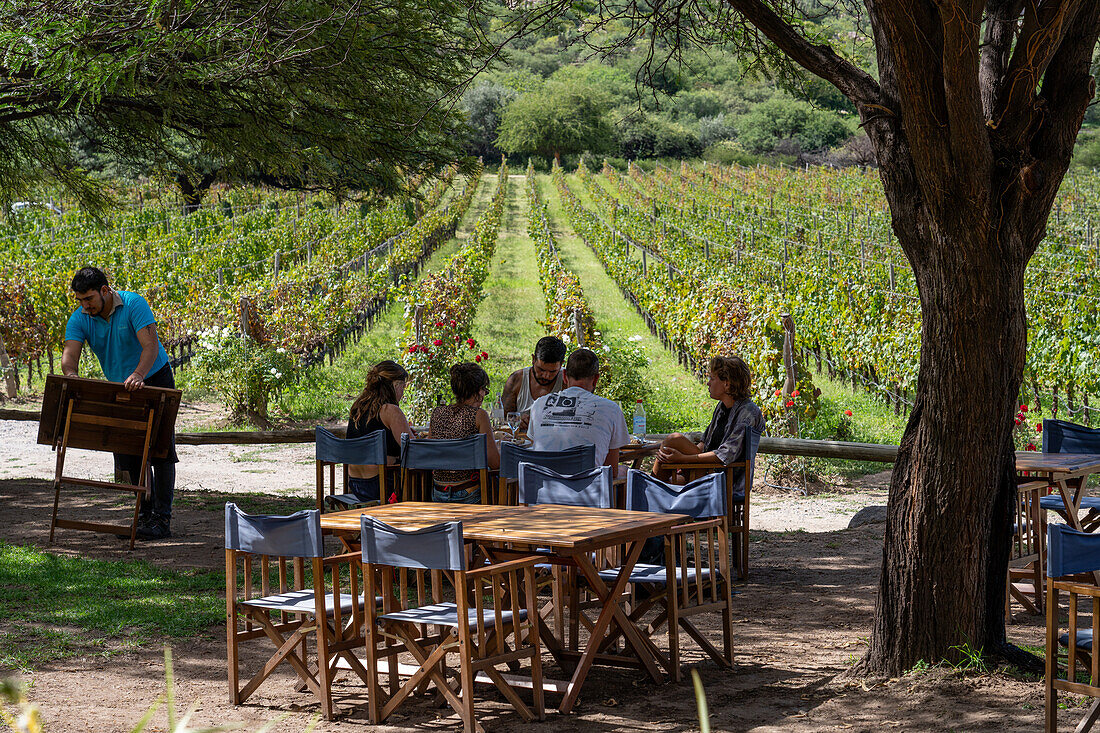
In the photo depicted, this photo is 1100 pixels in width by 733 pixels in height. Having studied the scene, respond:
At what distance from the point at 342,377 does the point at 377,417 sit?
851 cm

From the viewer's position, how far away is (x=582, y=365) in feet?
17.0

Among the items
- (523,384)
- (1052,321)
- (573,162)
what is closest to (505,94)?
(573,162)

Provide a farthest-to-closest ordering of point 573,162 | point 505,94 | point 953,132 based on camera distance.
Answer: point 505,94
point 573,162
point 953,132

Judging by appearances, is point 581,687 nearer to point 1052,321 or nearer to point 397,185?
point 397,185

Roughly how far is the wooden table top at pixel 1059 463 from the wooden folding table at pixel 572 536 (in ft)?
5.45

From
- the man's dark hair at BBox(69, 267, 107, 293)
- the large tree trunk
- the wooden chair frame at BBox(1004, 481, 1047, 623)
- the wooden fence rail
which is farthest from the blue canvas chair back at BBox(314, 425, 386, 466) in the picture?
the wooden chair frame at BBox(1004, 481, 1047, 623)

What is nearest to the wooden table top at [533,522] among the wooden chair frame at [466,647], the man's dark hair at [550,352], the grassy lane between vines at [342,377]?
the wooden chair frame at [466,647]

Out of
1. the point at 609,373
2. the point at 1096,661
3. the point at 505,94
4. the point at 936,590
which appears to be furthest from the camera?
the point at 505,94

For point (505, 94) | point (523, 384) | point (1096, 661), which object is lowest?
point (1096, 661)

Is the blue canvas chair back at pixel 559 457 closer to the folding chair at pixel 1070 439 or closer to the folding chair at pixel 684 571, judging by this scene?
the folding chair at pixel 684 571

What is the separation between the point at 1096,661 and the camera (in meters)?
2.87

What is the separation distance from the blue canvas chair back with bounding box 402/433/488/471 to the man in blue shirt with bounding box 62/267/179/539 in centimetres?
174

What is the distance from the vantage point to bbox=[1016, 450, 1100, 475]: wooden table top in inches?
176

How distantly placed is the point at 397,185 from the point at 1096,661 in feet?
18.3
